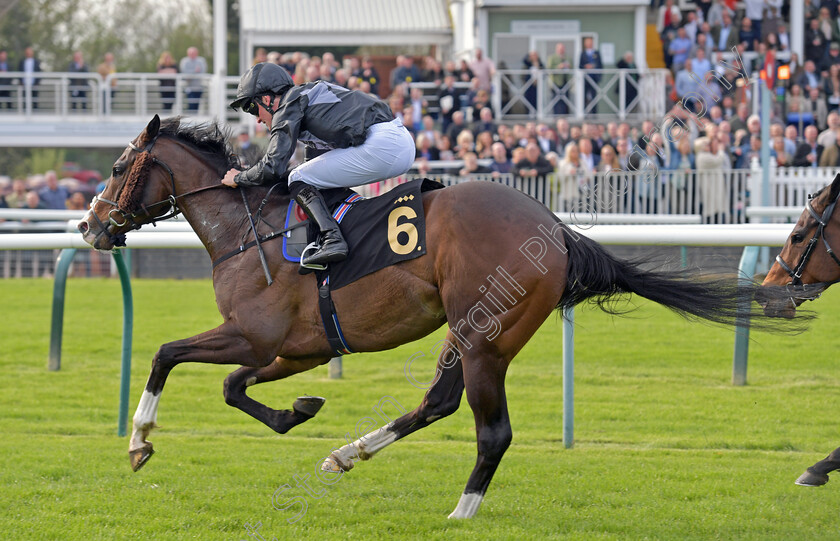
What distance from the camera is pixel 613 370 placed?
25.6 ft

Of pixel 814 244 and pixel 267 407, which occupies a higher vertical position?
pixel 814 244

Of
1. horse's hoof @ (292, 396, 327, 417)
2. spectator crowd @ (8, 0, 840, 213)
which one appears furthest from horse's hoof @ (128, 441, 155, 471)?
spectator crowd @ (8, 0, 840, 213)

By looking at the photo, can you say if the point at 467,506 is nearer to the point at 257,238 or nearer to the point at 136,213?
the point at 257,238

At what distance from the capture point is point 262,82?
4.75m

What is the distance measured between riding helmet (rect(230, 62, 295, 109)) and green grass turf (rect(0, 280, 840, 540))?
1794 millimetres

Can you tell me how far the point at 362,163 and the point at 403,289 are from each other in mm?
651

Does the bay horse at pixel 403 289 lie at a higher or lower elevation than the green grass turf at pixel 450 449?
higher

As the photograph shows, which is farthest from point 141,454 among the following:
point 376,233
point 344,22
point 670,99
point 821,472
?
point 344,22

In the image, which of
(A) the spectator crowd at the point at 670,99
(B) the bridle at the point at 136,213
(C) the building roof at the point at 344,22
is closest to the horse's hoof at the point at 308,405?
(B) the bridle at the point at 136,213

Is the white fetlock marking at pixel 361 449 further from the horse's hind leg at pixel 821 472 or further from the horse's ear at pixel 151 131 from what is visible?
the horse's hind leg at pixel 821 472

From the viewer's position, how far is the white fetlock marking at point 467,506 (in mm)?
4344

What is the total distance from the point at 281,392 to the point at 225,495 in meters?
2.55

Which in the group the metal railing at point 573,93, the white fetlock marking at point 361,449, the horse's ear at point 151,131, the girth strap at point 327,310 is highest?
the metal railing at point 573,93

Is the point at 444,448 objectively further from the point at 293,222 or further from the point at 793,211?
the point at 793,211
